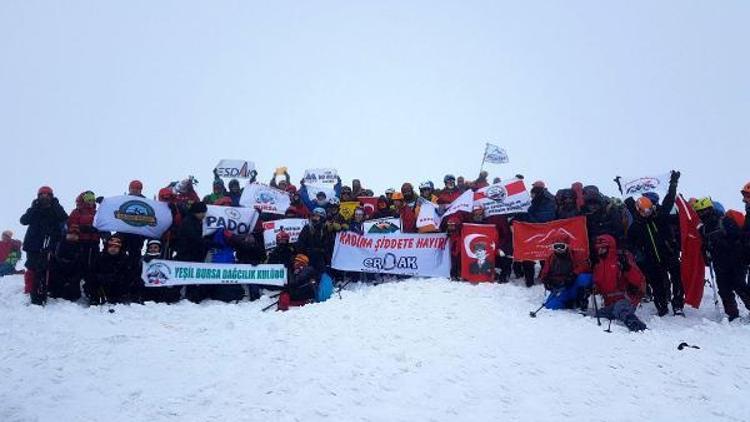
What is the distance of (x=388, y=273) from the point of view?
12.6m

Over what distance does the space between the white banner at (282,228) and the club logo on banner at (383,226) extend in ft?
5.53

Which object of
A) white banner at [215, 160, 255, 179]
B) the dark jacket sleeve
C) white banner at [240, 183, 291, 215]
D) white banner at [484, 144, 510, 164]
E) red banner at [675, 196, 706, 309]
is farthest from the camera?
white banner at [484, 144, 510, 164]

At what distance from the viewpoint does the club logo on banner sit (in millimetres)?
13266

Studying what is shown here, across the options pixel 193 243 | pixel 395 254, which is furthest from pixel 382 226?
pixel 193 243

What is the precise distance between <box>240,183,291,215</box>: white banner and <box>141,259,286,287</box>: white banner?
9.07 ft

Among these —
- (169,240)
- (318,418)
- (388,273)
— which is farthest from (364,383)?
(169,240)

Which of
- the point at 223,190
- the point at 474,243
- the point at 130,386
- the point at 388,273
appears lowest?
the point at 130,386

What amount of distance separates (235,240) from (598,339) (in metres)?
8.38

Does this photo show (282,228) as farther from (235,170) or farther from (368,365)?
(368,365)

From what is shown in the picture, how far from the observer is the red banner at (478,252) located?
38.6 feet

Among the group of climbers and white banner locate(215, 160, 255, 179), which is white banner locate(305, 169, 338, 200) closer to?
white banner locate(215, 160, 255, 179)

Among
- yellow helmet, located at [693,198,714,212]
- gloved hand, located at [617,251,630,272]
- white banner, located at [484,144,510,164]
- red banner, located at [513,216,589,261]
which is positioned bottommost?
gloved hand, located at [617,251,630,272]

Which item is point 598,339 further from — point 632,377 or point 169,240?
point 169,240

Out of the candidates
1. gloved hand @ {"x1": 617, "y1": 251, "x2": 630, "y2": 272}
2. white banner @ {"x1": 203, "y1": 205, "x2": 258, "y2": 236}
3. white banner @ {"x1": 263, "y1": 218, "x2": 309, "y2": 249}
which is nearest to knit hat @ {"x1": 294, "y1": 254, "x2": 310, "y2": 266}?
white banner @ {"x1": 263, "y1": 218, "x2": 309, "y2": 249}
